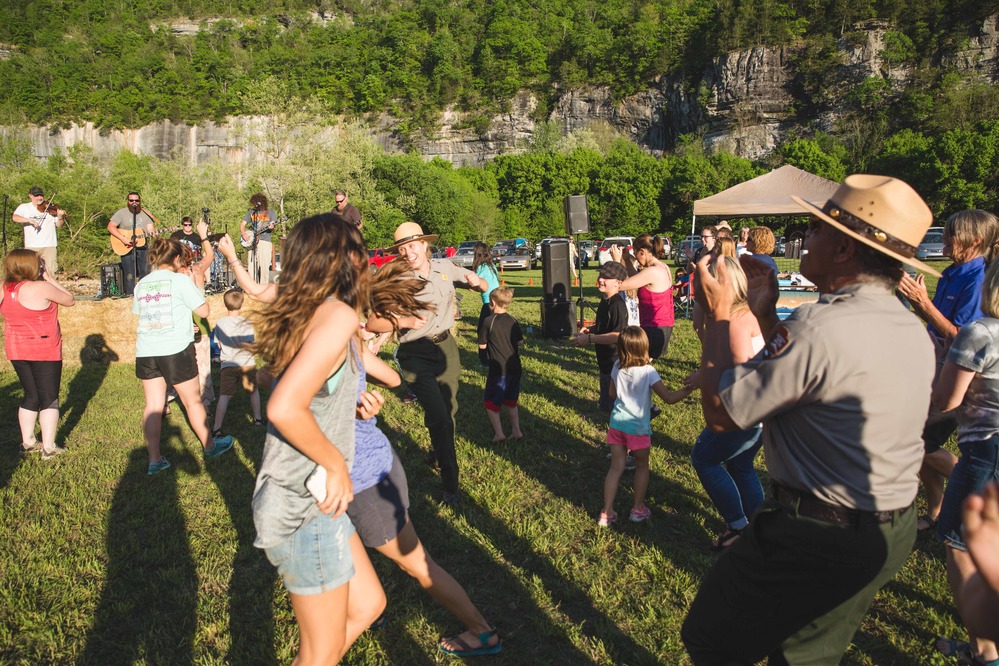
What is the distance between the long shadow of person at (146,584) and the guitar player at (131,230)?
7.98 meters

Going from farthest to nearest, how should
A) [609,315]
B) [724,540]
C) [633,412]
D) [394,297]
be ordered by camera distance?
1. [609,315]
2. [633,412]
3. [724,540]
4. [394,297]

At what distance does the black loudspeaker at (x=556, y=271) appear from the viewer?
1170cm

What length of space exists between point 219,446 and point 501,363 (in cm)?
292

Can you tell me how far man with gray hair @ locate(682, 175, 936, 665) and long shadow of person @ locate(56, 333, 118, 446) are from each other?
6.90 m

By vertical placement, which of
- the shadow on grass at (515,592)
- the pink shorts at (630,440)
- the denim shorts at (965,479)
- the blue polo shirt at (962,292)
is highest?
the blue polo shirt at (962,292)

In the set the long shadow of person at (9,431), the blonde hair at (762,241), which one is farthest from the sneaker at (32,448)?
the blonde hair at (762,241)

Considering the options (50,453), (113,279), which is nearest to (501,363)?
(50,453)

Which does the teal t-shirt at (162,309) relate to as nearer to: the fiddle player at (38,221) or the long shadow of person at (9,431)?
the long shadow of person at (9,431)

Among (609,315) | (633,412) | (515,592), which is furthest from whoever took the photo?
(609,315)

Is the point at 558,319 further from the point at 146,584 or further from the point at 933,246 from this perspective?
the point at 933,246

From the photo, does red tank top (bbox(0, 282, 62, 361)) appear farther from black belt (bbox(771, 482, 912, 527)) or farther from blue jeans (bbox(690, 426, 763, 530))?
black belt (bbox(771, 482, 912, 527))

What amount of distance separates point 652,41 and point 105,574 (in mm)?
99814

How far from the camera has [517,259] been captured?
30.8 meters

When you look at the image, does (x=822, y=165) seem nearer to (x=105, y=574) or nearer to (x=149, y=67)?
(x=105, y=574)
